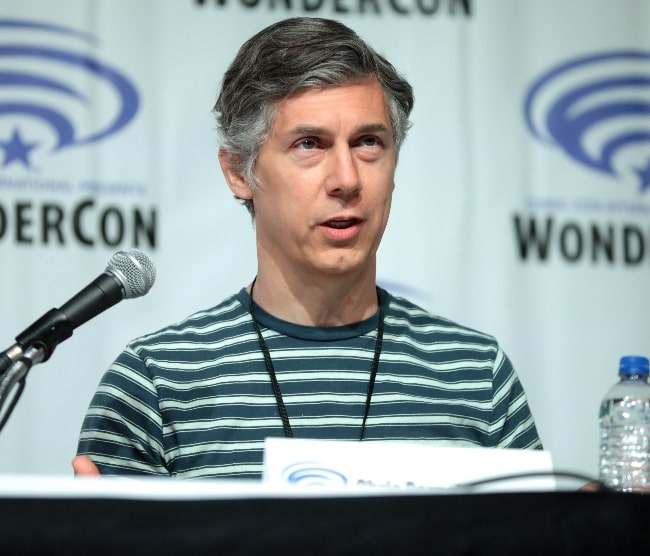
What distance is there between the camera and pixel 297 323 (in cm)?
221

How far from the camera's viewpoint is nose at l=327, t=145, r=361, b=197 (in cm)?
206

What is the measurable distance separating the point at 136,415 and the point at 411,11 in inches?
68.1

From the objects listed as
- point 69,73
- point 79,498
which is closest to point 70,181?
point 69,73

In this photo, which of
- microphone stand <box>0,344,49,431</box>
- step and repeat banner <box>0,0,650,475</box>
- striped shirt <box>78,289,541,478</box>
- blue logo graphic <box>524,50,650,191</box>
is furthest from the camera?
blue logo graphic <box>524,50,650,191</box>

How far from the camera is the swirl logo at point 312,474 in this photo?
147cm

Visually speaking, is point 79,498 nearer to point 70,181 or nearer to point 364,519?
point 364,519

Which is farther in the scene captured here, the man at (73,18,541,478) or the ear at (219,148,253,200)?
the ear at (219,148,253,200)

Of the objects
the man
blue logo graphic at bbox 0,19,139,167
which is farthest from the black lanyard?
blue logo graphic at bbox 0,19,139,167

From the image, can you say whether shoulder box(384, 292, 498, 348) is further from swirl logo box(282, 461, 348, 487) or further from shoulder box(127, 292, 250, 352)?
swirl logo box(282, 461, 348, 487)

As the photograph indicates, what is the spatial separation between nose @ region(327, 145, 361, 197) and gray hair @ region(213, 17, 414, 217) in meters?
0.15

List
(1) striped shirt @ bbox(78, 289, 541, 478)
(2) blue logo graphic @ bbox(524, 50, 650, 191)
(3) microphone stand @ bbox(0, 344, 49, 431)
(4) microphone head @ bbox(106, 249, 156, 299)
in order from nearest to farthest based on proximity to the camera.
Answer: (3) microphone stand @ bbox(0, 344, 49, 431)
(4) microphone head @ bbox(106, 249, 156, 299)
(1) striped shirt @ bbox(78, 289, 541, 478)
(2) blue logo graphic @ bbox(524, 50, 650, 191)

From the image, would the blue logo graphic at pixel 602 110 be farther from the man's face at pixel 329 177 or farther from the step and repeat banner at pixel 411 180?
the man's face at pixel 329 177

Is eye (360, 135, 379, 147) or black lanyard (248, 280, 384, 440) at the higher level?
eye (360, 135, 379, 147)

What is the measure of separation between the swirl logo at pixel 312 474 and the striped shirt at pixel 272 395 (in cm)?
55
